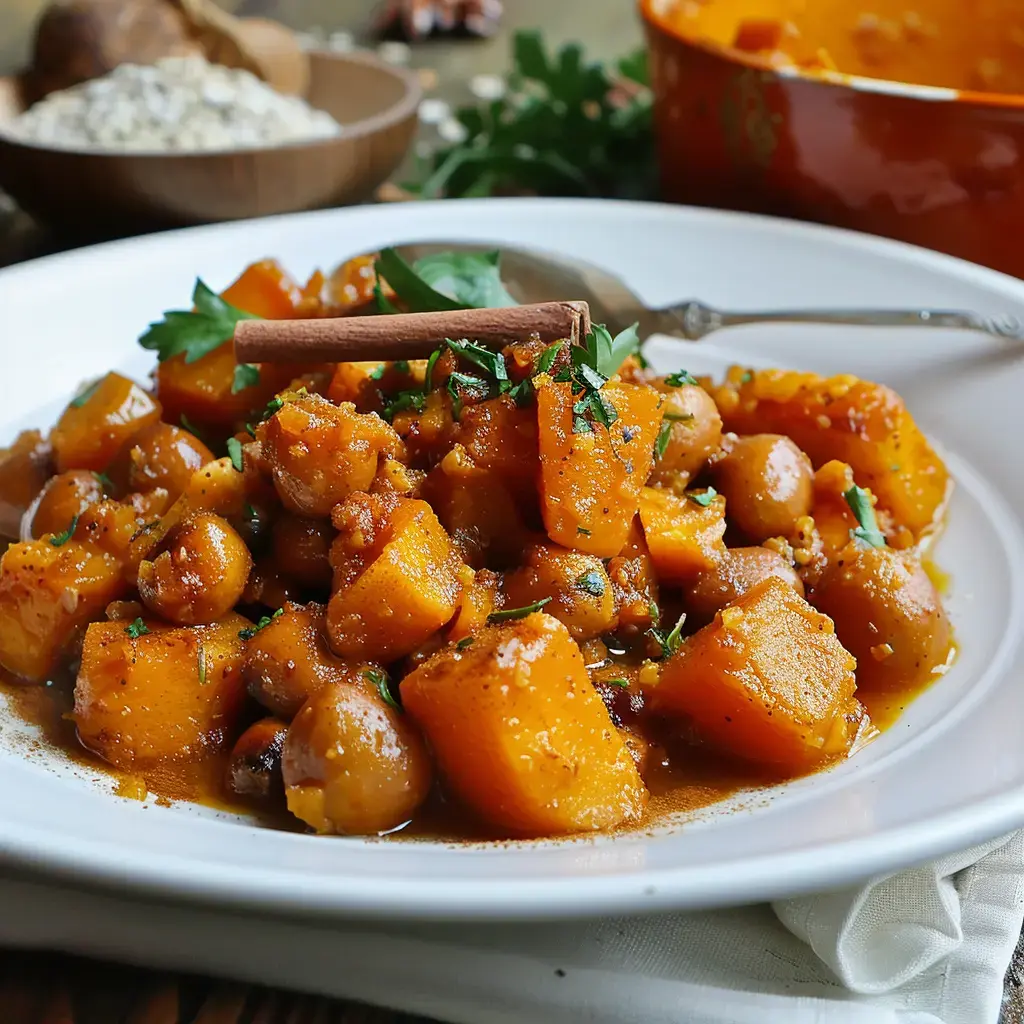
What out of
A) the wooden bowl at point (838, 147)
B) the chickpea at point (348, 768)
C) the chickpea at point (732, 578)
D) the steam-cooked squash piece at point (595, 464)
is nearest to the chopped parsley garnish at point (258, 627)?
the chickpea at point (348, 768)

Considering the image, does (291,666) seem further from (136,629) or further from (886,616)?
(886,616)

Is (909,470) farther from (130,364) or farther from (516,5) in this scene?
(516,5)

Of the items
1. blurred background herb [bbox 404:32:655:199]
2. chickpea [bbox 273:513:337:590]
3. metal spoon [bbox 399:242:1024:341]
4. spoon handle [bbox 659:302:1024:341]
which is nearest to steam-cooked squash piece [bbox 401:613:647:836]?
chickpea [bbox 273:513:337:590]

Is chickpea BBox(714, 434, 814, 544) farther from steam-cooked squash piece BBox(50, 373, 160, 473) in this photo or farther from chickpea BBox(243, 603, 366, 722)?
steam-cooked squash piece BBox(50, 373, 160, 473)

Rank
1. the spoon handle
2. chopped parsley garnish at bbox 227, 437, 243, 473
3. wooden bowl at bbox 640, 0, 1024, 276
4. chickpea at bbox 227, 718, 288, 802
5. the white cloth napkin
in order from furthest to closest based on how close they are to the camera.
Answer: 1. wooden bowl at bbox 640, 0, 1024, 276
2. the spoon handle
3. chopped parsley garnish at bbox 227, 437, 243, 473
4. chickpea at bbox 227, 718, 288, 802
5. the white cloth napkin

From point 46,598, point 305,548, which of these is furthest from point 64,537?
point 305,548

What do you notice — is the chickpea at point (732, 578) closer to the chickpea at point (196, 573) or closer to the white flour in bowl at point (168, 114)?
the chickpea at point (196, 573)

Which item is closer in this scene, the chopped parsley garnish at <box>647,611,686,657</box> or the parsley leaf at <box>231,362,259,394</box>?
the chopped parsley garnish at <box>647,611,686,657</box>
